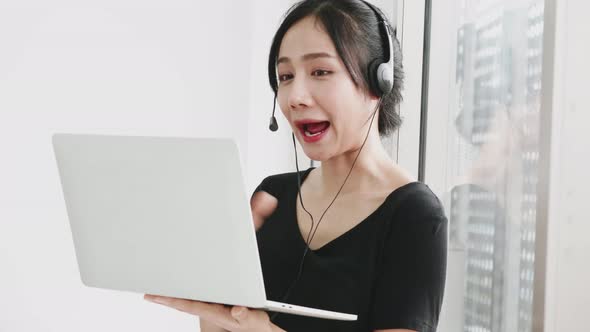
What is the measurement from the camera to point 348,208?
110 centimetres

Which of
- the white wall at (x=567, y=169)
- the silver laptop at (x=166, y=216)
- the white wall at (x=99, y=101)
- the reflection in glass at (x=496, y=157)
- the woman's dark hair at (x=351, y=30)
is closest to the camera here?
the silver laptop at (x=166, y=216)

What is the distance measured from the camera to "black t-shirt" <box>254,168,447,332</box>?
94 cm

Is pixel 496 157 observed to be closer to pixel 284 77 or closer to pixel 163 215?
pixel 284 77

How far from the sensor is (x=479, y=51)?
4.78ft

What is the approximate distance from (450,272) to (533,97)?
561mm

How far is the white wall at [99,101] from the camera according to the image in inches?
73.9

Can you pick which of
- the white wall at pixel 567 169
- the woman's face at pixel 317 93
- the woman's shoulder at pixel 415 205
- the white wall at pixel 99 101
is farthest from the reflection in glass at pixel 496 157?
the white wall at pixel 99 101

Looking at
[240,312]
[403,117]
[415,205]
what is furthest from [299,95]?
[403,117]

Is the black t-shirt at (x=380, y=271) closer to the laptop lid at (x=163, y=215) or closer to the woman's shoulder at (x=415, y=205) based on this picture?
the woman's shoulder at (x=415, y=205)

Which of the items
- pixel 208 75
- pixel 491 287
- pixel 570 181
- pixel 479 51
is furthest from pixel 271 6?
pixel 570 181

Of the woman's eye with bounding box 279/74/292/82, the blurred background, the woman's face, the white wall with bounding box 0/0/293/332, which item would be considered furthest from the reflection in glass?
the white wall with bounding box 0/0/293/332

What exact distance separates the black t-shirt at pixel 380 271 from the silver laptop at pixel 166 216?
0.17 m

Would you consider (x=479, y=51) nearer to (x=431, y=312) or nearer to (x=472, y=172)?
(x=472, y=172)

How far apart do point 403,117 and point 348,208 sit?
0.64 metres
